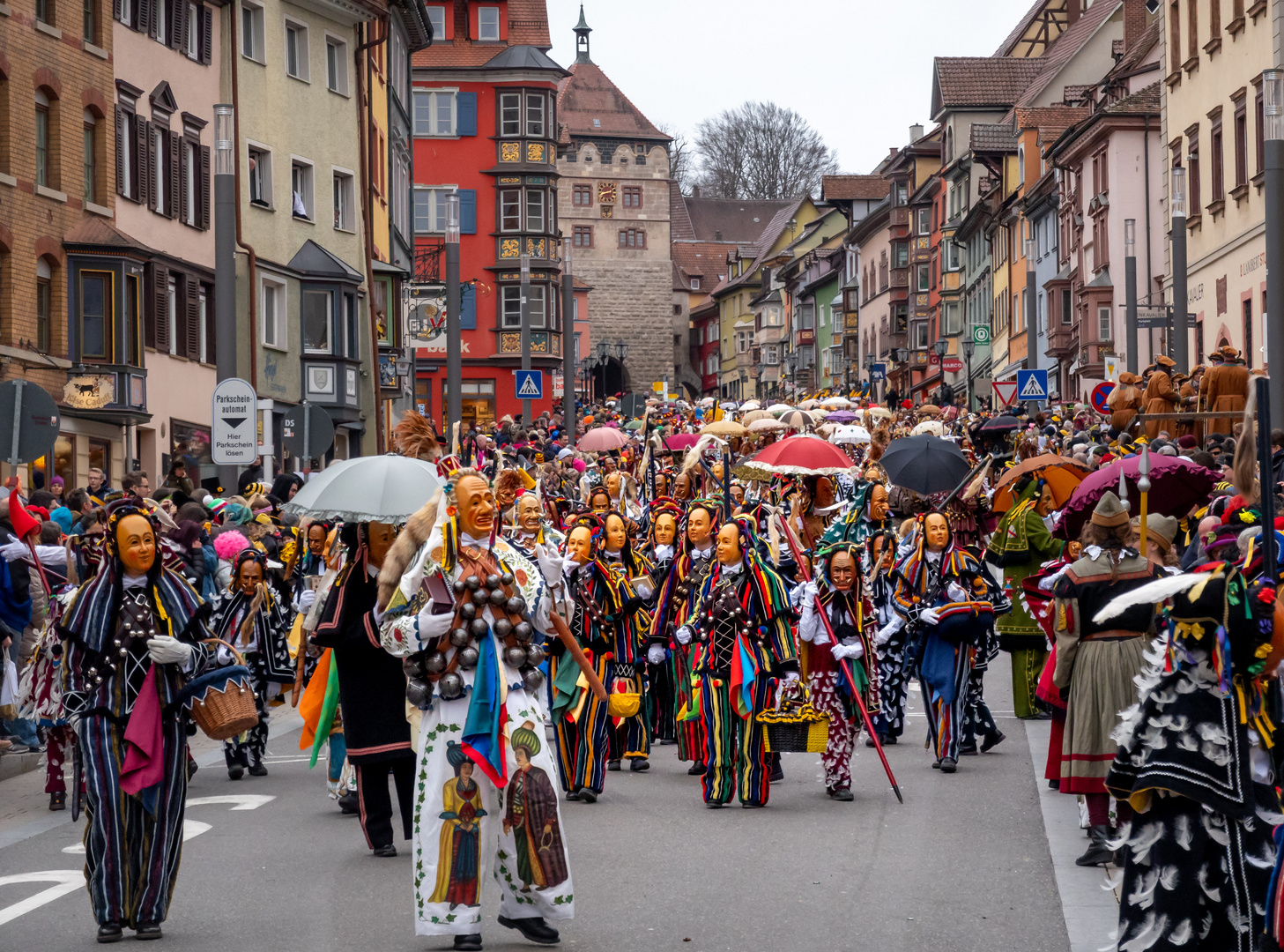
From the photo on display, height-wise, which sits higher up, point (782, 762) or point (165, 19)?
point (165, 19)

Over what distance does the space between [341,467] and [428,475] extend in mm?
389

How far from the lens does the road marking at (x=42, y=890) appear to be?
28.1 ft

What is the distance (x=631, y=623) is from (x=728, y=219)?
141439 mm

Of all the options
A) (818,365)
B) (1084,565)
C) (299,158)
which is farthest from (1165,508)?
(818,365)

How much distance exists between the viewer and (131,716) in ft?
26.3

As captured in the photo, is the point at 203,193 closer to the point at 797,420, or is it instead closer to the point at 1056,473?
the point at 797,420

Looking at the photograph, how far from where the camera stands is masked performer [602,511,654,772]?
1311 centimetres

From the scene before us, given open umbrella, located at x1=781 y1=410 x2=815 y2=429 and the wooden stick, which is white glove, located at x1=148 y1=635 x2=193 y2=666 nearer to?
the wooden stick

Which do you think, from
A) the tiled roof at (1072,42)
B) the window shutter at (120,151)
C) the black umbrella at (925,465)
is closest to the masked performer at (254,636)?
the black umbrella at (925,465)

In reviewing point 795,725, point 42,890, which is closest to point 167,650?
point 42,890

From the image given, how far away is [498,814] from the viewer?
7695 mm

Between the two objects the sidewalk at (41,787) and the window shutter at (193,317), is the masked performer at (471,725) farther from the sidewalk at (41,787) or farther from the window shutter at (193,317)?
the window shutter at (193,317)

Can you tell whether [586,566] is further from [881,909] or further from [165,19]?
[165,19]

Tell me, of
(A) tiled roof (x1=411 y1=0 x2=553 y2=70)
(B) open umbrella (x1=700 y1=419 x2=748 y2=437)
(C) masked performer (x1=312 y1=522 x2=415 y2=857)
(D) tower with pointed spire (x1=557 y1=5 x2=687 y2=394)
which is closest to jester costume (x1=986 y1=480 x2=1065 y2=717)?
(C) masked performer (x1=312 y1=522 x2=415 y2=857)
